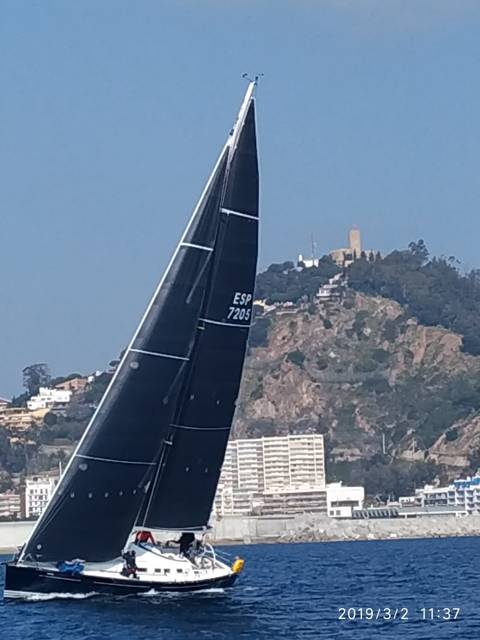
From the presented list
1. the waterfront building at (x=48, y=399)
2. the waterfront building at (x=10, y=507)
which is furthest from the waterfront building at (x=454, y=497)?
the waterfront building at (x=48, y=399)

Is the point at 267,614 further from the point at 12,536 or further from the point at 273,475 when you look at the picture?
the point at 273,475

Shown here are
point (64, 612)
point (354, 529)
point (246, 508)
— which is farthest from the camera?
point (246, 508)

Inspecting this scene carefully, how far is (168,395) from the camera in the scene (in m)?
35.1

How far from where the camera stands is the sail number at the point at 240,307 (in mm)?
35844

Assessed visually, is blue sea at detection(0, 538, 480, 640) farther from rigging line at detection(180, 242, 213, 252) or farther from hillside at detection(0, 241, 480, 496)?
hillside at detection(0, 241, 480, 496)

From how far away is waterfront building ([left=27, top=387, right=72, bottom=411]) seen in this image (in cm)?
19262

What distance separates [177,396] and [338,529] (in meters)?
89.1

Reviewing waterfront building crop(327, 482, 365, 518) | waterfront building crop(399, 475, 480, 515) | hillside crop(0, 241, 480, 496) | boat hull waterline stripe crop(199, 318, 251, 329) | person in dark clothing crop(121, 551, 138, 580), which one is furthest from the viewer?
hillside crop(0, 241, 480, 496)

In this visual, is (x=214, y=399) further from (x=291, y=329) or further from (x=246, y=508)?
(x=291, y=329)

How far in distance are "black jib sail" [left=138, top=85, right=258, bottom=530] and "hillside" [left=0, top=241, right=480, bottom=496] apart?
116270 millimetres

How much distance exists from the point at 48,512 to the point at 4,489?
12793 centimetres

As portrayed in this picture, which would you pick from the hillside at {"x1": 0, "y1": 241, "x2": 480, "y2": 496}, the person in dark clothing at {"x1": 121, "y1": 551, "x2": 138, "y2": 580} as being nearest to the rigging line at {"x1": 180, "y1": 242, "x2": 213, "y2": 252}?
the person in dark clothing at {"x1": 121, "y1": 551, "x2": 138, "y2": 580}

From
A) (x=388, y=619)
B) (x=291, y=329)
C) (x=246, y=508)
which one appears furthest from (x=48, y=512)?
(x=291, y=329)
